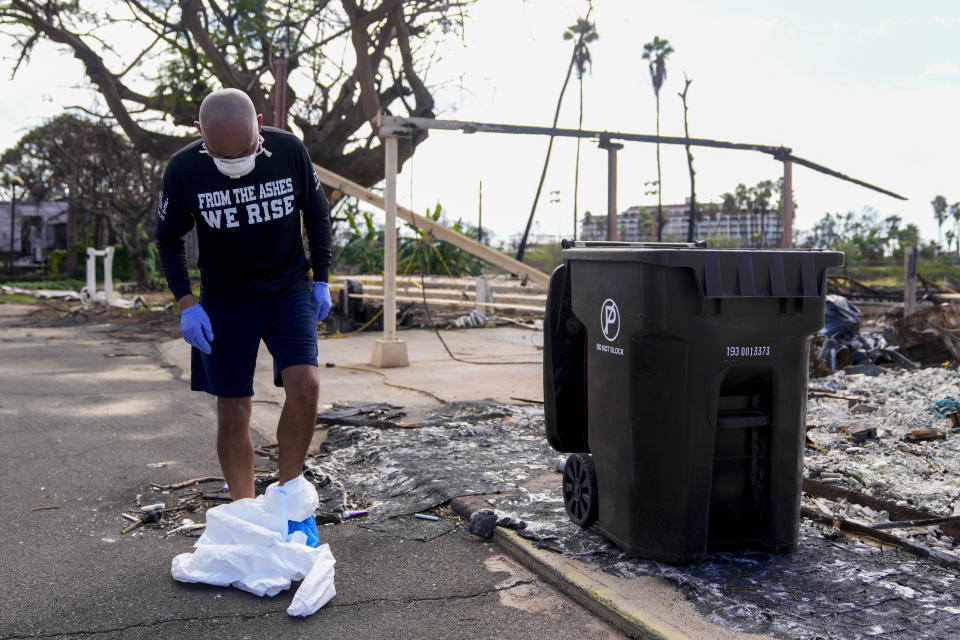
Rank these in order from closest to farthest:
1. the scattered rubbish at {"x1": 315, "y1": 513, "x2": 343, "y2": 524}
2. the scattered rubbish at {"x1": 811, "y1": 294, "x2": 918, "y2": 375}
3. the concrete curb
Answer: the concrete curb → the scattered rubbish at {"x1": 315, "y1": 513, "x2": 343, "y2": 524} → the scattered rubbish at {"x1": 811, "y1": 294, "x2": 918, "y2": 375}

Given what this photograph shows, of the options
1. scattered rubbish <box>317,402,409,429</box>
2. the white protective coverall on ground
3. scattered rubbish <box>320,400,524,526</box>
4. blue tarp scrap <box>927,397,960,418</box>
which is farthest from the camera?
scattered rubbish <box>317,402,409,429</box>

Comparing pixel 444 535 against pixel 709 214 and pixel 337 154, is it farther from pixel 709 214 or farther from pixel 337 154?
pixel 709 214

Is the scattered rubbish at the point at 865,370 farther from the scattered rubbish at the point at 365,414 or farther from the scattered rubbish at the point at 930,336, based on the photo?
the scattered rubbish at the point at 365,414

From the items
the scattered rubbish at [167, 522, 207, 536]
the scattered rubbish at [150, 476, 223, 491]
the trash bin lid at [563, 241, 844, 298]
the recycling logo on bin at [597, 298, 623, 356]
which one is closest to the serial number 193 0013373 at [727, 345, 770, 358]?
the trash bin lid at [563, 241, 844, 298]

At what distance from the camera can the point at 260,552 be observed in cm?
296

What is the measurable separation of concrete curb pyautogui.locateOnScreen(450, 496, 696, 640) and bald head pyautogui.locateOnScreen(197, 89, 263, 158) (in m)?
1.89

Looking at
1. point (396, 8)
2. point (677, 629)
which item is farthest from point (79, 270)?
point (677, 629)

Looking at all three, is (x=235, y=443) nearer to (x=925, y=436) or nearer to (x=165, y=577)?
(x=165, y=577)

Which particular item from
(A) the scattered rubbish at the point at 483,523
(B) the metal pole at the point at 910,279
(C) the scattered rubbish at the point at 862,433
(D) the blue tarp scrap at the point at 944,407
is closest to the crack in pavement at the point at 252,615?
(A) the scattered rubbish at the point at 483,523

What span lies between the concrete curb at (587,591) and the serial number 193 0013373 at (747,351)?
92 centimetres

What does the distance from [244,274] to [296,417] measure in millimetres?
623

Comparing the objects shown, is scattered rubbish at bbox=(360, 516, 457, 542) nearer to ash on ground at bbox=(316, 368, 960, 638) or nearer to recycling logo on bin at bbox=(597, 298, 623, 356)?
ash on ground at bbox=(316, 368, 960, 638)

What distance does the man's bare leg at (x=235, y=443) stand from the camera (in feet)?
11.0

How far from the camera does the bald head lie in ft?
10.0
